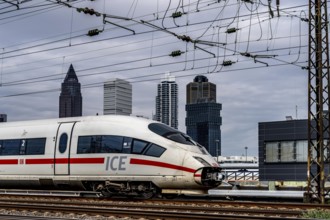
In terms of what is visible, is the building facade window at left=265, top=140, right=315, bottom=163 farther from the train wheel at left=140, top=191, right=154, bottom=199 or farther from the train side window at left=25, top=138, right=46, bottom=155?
the train wheel at left=140, top=191, right=154, bottom=199

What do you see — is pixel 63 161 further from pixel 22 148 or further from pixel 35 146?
pixel 22 148

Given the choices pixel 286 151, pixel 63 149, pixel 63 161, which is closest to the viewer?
pixel 63 161

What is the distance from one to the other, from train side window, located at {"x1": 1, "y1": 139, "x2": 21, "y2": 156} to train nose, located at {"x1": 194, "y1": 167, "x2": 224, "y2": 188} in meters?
9.38

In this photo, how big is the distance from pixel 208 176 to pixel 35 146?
8.37m

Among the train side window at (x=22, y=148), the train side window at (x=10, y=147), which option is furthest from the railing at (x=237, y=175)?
the train side window at (x=22, y=148)

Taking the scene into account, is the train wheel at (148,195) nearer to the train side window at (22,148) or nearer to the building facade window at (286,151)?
the train side window at (22,148)

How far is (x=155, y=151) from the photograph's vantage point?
68.4 ft

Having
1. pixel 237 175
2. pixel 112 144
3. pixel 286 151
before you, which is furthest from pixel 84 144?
pixel 286 151

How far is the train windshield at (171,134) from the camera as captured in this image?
2127cm

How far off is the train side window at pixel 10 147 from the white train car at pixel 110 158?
5 centimetres

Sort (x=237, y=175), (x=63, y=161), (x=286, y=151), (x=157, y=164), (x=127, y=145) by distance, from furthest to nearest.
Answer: (x=286, y=151)
(x=237, y=175)
(x=63, y=161)
(x=127, y=145)
(x=157, y=164)

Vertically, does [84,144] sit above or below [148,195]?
above

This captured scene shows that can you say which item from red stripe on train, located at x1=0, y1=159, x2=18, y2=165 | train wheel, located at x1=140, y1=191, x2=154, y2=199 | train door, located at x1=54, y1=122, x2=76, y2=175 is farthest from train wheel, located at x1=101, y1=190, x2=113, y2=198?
red stripe on train, located at x1=0, y1=159, x2=18, y2=165

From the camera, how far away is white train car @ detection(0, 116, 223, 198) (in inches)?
813
